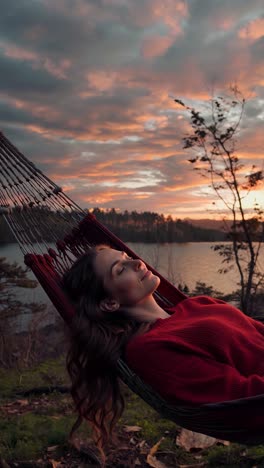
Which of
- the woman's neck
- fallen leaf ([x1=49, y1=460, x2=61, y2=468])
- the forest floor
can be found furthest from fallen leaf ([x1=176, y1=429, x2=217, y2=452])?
the woman's neck

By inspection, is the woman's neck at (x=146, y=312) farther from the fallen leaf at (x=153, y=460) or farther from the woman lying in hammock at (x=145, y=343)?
the fallen leaf at (x=153, y=460)

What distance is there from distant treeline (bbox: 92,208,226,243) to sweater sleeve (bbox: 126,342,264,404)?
4648mm

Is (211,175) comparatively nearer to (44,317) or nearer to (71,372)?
(44,317)

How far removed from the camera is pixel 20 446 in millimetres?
2734

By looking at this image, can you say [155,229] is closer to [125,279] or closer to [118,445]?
[118,445]

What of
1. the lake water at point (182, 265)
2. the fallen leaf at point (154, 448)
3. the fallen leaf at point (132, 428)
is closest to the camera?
the fallen leaf at point (154, 448)

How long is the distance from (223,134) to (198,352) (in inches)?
183

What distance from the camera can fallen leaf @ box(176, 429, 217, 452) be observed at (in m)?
2.74

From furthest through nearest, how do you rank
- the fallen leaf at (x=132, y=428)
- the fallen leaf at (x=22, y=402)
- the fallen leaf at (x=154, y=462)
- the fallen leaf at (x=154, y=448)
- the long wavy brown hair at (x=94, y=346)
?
the fallen leaf at (x=22, y=402)
the fallen leaf at (x=132, y=428)
the fallen leaf at (x=154, y=448)
the fallen leaf at (x=154, y=462)
the long wavy brown hair at (x=94, y=346)

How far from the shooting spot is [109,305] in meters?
1.76

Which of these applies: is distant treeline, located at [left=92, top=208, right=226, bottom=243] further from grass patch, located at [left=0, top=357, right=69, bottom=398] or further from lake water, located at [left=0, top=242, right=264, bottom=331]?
grass patch, located at [left=0, top=357, right=69, bottom=398]

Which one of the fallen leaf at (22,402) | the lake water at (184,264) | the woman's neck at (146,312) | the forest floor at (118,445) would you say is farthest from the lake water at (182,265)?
the woman's neck at (146,312)

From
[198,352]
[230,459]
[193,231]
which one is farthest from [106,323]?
[193,231]

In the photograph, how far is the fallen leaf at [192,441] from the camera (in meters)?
2.74
